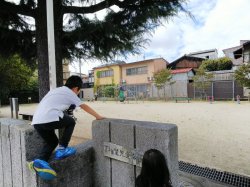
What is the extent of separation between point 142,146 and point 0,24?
3985 mm

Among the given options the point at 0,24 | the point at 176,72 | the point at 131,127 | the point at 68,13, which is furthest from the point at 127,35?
the point at 176,72

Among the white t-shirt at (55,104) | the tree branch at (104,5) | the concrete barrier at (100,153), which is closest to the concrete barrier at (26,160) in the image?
the concrete barrier at (100,153)

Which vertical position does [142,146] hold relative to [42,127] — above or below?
below

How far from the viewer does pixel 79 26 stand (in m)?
4.52

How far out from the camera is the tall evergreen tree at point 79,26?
4.27m

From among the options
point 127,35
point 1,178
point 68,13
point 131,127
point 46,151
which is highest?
point 68,13

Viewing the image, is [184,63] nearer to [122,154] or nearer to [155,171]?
[122,154]

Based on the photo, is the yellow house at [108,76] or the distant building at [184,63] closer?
the distant building at [184,63]

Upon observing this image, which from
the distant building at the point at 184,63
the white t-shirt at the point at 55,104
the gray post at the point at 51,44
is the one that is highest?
the distant building at the point at 184,63

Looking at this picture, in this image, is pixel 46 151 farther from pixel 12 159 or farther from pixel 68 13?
pixel 68 13

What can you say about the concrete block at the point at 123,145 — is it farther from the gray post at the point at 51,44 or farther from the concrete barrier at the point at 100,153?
the gray post at the point at 51,44

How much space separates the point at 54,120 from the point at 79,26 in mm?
2774

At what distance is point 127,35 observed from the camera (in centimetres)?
478

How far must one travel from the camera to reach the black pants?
239 cm
